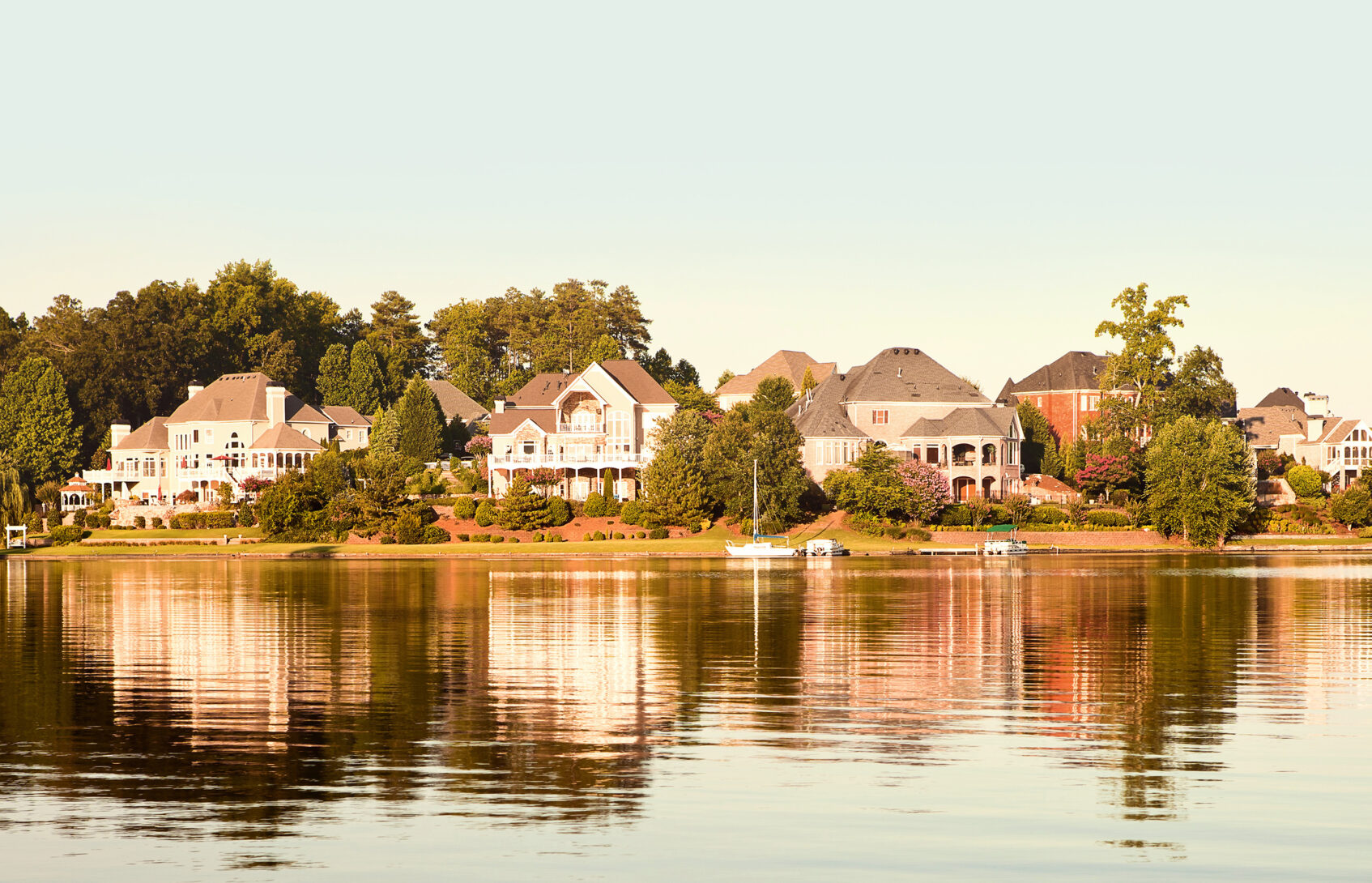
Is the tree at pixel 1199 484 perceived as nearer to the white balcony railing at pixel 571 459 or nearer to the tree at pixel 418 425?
the white balcony railing at pixel 571 459

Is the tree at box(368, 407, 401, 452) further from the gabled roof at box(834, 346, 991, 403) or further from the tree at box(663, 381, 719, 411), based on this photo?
the gabled roof at box(834, 346, 991, 403)

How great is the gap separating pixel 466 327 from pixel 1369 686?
444 feet

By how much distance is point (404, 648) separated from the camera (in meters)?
32.7

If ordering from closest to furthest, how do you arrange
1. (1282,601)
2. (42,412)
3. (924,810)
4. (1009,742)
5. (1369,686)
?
(924,810), (1009,742), (1369,686), (1282,601), (42,412)

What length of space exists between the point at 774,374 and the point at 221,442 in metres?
62.1

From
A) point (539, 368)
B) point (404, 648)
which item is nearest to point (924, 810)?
point (404, 648)

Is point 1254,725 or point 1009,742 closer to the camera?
point 1009,742

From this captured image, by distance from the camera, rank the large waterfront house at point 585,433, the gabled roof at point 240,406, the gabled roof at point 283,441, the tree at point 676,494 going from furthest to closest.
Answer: the gabled roof at point 240,406 < the gabled roof at point 283,441 < the large waterfront house at point 585,433 < the tree at point 676,494

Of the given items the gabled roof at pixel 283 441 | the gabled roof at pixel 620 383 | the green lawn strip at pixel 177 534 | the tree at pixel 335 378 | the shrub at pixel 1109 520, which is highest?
the tree at pixel 335 378

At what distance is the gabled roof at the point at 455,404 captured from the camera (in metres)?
138

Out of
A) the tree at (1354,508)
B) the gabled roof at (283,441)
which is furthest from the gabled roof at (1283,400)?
the gabled roof at (283,441)

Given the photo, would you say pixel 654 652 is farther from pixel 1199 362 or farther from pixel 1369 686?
pixel 1199 362

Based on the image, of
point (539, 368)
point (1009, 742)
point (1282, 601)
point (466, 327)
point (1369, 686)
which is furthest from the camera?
point (466, 327)

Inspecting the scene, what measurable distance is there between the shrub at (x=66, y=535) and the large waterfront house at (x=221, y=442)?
11.3m
